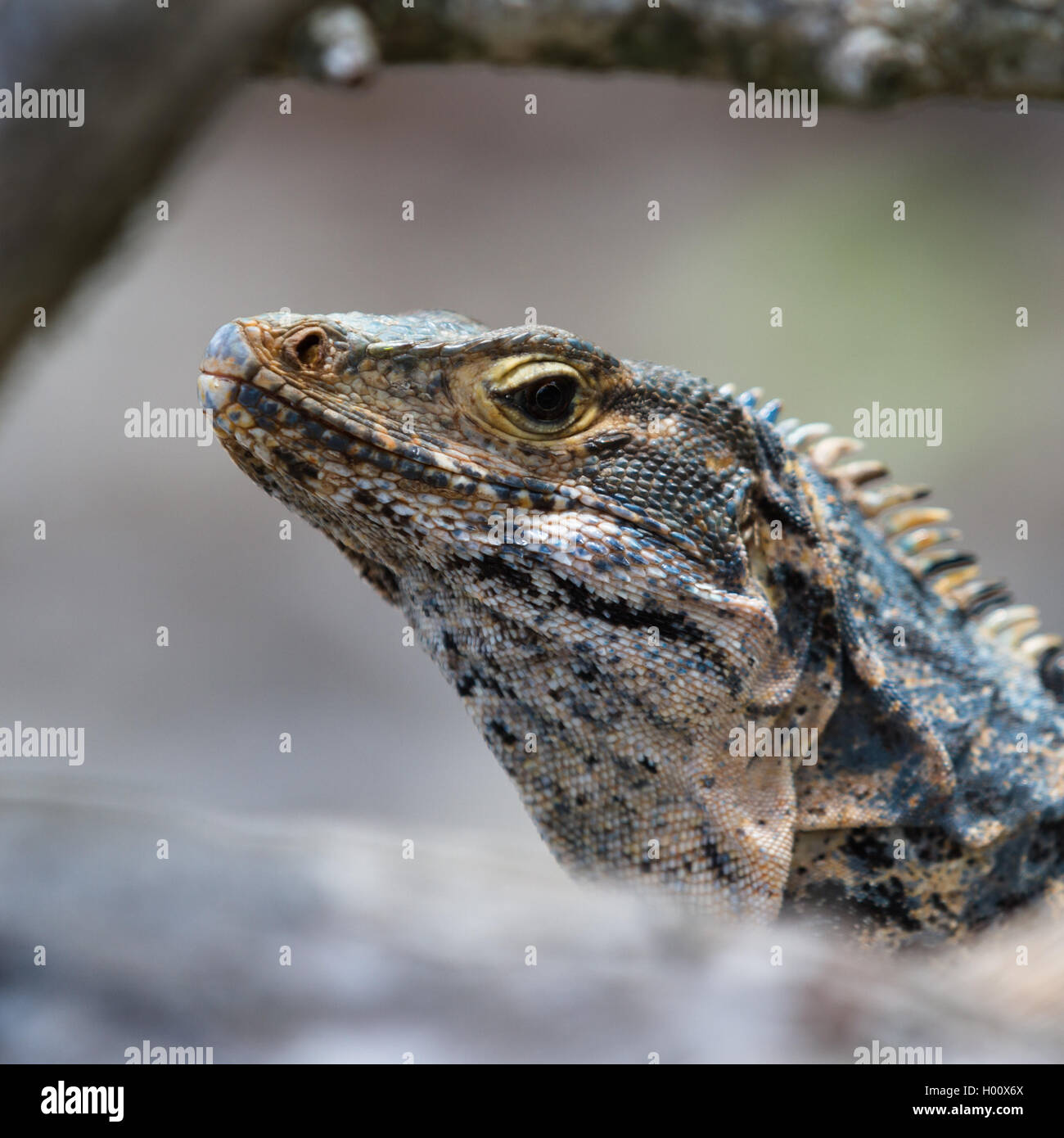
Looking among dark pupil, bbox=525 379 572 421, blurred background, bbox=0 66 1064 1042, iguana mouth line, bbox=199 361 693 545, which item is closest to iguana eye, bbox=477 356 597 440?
dark pupil, bbox=525 379 572 421

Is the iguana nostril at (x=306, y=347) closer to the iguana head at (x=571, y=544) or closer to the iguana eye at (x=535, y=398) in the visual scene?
the iguana head at (x=571, y=544)

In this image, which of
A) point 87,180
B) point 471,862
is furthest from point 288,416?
point 471,862

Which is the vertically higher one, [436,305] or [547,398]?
[436,305]

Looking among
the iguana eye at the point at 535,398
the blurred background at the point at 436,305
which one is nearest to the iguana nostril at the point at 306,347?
the iguana eye at the point at 535,398

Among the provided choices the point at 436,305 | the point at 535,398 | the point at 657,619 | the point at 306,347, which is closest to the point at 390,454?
the point at 306,347

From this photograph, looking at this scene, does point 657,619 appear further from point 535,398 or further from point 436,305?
point 436,305

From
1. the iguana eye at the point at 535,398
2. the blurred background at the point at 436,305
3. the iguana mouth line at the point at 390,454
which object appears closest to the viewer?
the iguana mouth line at the point at 390,454
